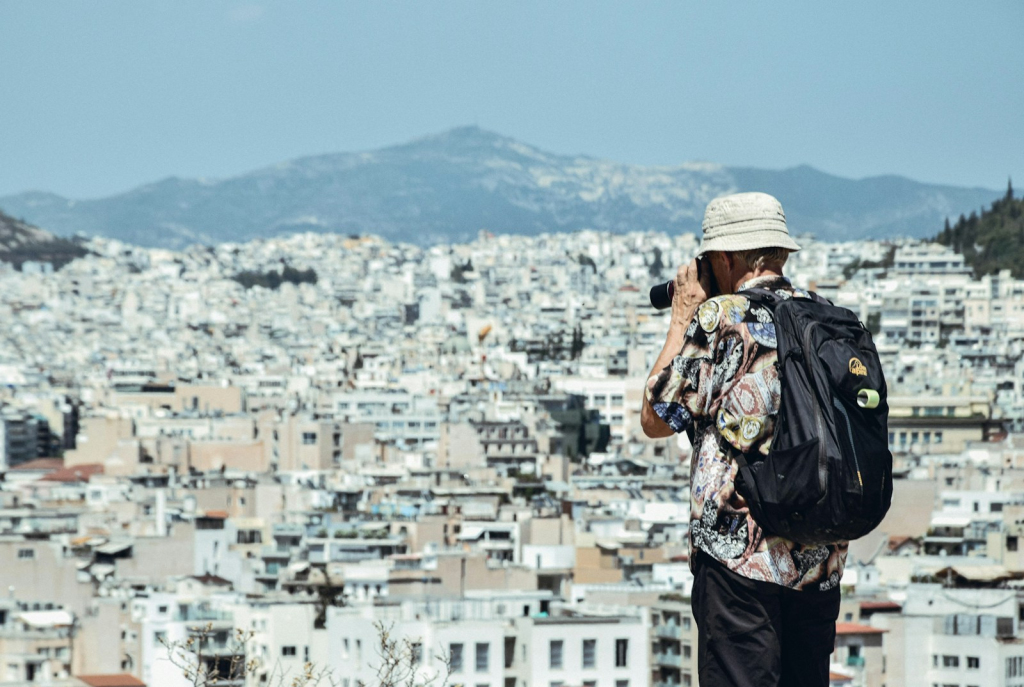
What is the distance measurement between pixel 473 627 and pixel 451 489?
17687mm

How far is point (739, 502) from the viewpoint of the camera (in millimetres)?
3564

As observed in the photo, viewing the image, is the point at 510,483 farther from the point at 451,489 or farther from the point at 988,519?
the point at 988,519

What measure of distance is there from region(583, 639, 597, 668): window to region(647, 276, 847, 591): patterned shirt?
730 inches

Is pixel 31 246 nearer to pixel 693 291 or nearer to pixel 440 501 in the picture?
pixel 440 501

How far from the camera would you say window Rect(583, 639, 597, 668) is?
22.0 m

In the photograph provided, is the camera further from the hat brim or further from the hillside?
the hillside

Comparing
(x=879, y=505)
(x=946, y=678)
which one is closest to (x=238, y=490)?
(x=946, y=678)

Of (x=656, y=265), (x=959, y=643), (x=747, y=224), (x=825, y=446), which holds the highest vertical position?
(x=656, y=265)

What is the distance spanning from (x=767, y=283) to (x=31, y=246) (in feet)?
532

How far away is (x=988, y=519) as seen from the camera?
104 ft

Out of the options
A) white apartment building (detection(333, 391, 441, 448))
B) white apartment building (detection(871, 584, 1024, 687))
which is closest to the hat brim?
white apartment building (detection(871, 584, 1024, 687))

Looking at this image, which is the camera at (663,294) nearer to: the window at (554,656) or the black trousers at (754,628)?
the black trousers at (754,628)

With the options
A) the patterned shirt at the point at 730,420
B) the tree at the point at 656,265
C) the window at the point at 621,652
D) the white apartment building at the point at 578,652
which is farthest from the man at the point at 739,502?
the tree at the point at 656,265

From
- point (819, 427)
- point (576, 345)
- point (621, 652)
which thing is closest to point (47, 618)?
point (621, 652)
